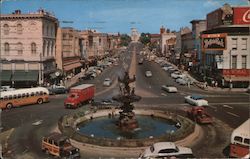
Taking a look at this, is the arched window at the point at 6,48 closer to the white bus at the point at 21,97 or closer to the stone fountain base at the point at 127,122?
the white bus at the point at 21,97

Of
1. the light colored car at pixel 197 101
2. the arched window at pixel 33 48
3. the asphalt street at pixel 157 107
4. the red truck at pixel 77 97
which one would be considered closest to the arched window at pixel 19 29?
the arched window at pixel 33 48

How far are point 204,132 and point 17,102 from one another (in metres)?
28.7

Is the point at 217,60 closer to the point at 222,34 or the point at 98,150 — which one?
the point at 222,34

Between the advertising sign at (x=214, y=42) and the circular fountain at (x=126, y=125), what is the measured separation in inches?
1258

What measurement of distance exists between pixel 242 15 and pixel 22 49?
46291 millimetres

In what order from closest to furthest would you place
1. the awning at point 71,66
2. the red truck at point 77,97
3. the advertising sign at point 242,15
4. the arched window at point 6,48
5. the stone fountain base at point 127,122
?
the stone fountain base at point 127,122 < the red truck at point 77,97 < the arched window at point 6,48 < the advertising sign at point 242,15 < the awning at point 71,66

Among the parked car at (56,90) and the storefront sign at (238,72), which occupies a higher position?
the storefront sign at (238,72)

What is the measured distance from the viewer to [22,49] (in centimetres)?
7069

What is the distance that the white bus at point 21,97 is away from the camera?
163 feet

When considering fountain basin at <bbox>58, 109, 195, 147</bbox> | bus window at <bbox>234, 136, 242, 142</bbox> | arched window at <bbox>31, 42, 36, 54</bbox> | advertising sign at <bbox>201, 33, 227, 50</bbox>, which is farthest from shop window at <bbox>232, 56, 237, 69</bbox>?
bus window at <bbox>234, 136, 242, 142</bbox>

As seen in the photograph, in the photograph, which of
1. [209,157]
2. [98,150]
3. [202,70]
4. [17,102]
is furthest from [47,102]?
[202,70]

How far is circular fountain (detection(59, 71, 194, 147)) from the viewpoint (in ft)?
102

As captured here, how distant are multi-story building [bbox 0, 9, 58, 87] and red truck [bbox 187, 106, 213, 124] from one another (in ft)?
126

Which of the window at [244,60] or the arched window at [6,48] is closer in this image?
the window at [244,60]
